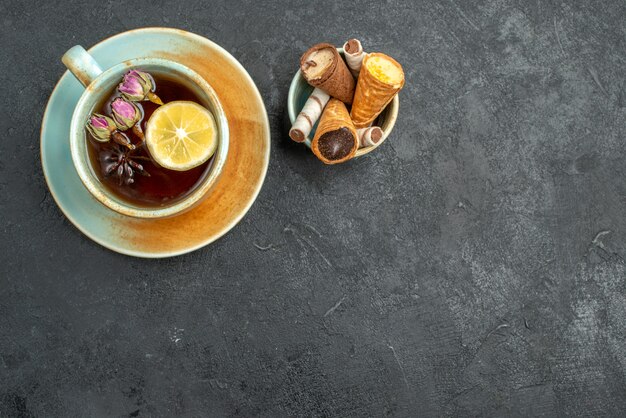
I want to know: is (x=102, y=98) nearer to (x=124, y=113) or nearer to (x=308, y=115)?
(x=124, y=113)

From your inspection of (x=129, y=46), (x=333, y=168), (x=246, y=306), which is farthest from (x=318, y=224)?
(x=129, y=46)

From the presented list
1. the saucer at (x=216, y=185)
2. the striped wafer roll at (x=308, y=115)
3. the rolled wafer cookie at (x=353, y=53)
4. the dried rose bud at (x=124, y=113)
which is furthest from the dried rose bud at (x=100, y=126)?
the rolled wafer cookie at (x=353, y=53)

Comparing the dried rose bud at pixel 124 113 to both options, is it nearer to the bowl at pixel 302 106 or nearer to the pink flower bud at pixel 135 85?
the pink flower bud at pixel 135 85

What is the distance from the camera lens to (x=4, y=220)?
3.84 feet

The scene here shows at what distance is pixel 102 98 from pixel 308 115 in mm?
343

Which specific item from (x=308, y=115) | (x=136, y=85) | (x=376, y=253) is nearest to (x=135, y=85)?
(x=136, y=85)

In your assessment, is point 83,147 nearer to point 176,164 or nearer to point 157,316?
point 176,164

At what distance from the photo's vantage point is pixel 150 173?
0.94 m

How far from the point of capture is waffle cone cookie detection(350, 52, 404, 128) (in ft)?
3.15

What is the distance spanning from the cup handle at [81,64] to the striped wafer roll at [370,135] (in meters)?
0.44

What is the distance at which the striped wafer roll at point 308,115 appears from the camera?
1007mm

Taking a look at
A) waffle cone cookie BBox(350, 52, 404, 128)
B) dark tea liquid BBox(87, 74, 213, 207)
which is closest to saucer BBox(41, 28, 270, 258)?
dark tea liquid BBox(87, 74, 213, 207)

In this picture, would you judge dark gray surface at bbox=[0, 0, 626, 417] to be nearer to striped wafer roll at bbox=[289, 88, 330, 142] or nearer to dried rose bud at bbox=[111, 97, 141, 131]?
striped wafer roll at bbox=[289, 88, 330, 142]

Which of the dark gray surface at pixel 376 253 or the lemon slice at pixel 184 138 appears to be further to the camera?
the dark gray surface at pixel 376 253
